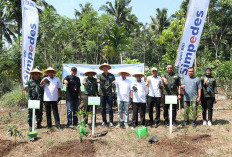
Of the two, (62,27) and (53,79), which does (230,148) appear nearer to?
(53,79)

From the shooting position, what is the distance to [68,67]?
8.82 m

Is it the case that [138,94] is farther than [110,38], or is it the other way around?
[110,38]

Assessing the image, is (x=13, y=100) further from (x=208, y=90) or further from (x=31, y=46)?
(x=208, y=90)

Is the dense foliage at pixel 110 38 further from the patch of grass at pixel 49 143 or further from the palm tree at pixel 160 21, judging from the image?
the patch of grass at pixel 49 143

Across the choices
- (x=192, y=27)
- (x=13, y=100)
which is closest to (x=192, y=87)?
(x=192, y=27)

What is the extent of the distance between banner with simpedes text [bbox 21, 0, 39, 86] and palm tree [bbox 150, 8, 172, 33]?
25.4m

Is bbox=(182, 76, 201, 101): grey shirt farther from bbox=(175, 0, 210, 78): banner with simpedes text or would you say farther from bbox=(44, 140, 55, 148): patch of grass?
bbox=(44, 140, 55, 148): patch of grass

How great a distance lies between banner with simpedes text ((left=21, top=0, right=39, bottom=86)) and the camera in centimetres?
747

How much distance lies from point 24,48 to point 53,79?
9.23 ft

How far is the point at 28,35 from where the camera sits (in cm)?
755

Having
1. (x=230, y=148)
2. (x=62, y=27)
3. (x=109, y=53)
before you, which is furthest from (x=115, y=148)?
(x=109, y=53)

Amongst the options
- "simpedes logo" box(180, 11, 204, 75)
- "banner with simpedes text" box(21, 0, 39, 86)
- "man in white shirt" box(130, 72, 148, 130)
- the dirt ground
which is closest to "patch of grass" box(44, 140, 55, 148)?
the dirt ground

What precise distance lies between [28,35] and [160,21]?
26134 millimetres

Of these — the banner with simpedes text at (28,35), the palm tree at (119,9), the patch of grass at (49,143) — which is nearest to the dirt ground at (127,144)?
the patch of grass at (49,143)
